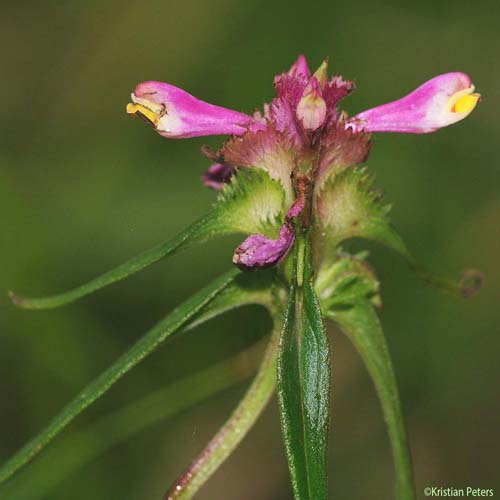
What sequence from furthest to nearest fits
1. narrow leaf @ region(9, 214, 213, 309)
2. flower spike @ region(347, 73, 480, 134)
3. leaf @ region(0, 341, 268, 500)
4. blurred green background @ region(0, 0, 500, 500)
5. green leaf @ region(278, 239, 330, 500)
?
1. blurred green background @ region(0, 0, 500, 500)
2. leaf @ region(0, 341, 268, 500)
3. flower spike @ region(347, 73, 480, 134)
4. narrow leaf @ region(9, 214, 213, 309)
5. green leaf @ region(278, 239, 330, 500)

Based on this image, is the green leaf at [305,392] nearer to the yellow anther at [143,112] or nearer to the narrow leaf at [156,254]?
the narrow leaf at [156,254]

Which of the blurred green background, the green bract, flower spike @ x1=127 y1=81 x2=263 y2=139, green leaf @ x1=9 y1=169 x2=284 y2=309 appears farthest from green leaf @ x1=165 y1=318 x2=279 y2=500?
the blurred green background

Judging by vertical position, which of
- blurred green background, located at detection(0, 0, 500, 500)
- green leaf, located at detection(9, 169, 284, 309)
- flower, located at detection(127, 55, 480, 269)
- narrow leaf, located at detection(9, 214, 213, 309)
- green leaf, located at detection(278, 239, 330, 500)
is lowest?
green leaf, located at detection(278, 239, 330, 500)

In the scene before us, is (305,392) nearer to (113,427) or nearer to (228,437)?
(228,437)

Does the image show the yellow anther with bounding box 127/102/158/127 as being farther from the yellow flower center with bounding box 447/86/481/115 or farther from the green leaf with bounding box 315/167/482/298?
the yellow flower center with bounding box 447/86/481/115

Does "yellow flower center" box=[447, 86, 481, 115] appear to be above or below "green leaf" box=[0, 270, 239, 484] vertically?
above

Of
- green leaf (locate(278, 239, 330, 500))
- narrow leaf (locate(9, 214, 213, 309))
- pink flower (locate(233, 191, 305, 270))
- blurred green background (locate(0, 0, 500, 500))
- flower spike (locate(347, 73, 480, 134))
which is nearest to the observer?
green leaf (locate(278, 239, 330, 500))

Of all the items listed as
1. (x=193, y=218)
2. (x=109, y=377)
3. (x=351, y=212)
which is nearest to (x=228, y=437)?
(x=109, y=377)
